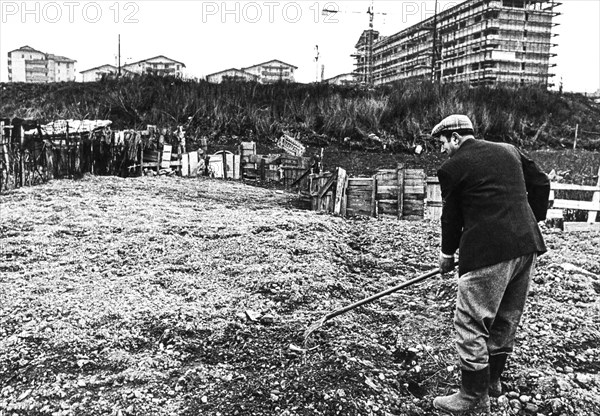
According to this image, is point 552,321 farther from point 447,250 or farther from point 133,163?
point 133,163

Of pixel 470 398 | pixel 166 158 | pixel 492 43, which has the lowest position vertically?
pixel 470 398

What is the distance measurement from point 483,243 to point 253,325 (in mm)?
2267

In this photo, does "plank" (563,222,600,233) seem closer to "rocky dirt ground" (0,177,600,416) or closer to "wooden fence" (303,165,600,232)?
"wooden fence" (303,165,600,232)

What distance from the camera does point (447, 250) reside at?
123 inches

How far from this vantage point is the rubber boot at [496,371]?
3219mm

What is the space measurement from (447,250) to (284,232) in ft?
15.7

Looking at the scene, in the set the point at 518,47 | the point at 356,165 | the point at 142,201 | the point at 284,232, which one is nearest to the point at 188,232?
the point at 284,232

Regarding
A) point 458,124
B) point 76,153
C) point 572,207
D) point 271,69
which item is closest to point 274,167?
point 76,153

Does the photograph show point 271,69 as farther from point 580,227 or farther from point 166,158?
point 580,227

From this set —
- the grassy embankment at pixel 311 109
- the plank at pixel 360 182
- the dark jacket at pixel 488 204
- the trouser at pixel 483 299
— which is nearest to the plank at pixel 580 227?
the plank at pixel 360 182

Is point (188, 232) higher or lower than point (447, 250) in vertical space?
lower

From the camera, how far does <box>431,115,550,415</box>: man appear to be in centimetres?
292

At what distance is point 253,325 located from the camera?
4.46m

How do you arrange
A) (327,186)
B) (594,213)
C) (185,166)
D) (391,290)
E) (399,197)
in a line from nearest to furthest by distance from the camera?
(391,290) → (399,197) → (594,213) → (327,186) → (185,166)
